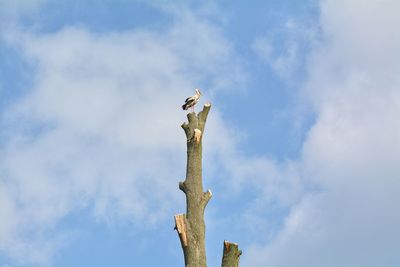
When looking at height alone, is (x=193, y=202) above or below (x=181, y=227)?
above

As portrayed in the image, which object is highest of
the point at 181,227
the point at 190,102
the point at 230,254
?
the point at 190,102

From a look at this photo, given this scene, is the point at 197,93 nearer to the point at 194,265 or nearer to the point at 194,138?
the point at 194,138

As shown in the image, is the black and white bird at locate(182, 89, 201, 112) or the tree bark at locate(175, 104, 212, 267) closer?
the tree bark at locate(175, 104, 212, 267)

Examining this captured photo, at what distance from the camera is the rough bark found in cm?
1502

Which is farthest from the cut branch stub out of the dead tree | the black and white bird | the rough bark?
the black and white bird

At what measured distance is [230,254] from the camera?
15.0 m

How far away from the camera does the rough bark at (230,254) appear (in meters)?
15.0

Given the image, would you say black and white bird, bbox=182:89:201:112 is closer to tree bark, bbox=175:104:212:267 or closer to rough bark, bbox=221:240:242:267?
tree bark, bbox=175:104:212:267

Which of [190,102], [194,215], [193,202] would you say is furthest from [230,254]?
[190,102]

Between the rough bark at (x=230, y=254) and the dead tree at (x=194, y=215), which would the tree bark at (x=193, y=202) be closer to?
the dead tree at (x=194, y=215)

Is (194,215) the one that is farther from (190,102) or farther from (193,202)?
(190,102)

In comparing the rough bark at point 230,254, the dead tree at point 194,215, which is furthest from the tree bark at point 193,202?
→ the rough bark at point 230,254

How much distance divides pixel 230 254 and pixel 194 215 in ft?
4.64

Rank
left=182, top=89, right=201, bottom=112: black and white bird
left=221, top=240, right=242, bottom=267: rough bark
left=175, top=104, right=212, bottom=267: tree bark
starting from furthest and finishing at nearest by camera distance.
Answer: left=182, top=89, right=201, bottom=112: black and white bird, left=175, top=104, right=212, bottom=267: tree bark, left=221, top=240, right=242, bottom=267: rough bark
